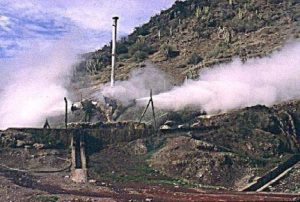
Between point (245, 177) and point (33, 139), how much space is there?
16111 mm

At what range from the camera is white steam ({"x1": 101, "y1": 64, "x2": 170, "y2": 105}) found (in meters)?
51.8

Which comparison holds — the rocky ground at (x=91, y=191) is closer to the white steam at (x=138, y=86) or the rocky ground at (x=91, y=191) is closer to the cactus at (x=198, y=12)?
the white steam at (x=138, y=86)

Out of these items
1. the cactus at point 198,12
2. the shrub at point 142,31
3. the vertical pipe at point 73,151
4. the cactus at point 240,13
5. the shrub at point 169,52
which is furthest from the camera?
the shrub at point 142,31

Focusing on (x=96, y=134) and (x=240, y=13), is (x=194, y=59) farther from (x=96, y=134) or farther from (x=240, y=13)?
(x=96, y=134)

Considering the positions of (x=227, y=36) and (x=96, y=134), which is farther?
(x=227, y=36)

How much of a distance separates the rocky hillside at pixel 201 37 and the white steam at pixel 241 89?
729 centimetres

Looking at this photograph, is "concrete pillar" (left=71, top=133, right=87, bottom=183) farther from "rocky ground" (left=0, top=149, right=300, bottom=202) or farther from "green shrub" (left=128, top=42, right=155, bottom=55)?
"green shrub" (left=128, top=42, right=155, bottom=55)

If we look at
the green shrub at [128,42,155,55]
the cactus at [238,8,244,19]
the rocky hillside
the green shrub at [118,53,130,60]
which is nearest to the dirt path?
the rocky hillside

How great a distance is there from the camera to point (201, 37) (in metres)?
80.5

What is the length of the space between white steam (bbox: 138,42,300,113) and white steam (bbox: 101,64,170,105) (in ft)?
9.49

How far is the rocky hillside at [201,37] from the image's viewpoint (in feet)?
220

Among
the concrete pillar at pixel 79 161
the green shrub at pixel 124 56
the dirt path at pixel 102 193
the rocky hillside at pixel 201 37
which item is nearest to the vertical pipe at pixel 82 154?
the concrete pillar at pixel 79 161

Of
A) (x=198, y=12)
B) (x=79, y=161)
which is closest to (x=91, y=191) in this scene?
(x=79, y=161)

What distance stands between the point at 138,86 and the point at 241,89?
12.7 m
